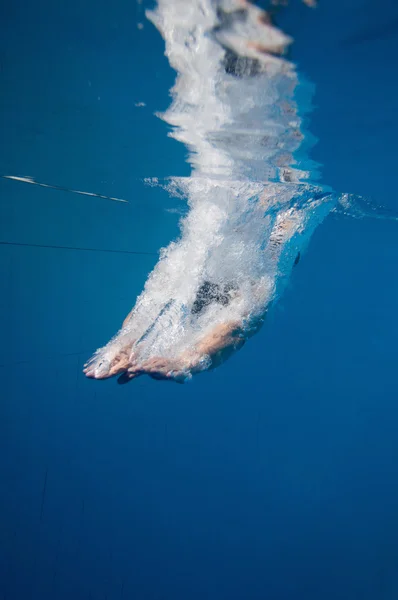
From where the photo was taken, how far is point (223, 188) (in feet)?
35.2

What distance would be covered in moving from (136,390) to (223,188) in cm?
840

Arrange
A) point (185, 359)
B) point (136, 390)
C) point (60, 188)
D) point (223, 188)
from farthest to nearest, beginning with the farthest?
point (136, 390) < point (60, 188) < point (223, 188) < point (185, 359)

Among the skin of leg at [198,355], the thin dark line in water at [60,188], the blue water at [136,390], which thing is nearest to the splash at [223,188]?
the skin of leg at [198,355]

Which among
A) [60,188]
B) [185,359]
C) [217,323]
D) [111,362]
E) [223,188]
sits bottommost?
[111,362]

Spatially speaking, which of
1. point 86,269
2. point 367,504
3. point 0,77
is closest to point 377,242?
point 367,504

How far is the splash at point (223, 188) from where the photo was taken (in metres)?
4.08

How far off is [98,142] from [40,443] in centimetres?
808

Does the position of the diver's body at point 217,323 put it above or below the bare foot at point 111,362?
above

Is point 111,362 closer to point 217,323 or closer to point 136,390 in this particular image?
point 217,323

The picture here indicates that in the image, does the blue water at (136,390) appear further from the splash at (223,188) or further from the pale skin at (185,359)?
the pale skin at (185,359)

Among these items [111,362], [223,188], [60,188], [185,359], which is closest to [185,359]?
[185,359]

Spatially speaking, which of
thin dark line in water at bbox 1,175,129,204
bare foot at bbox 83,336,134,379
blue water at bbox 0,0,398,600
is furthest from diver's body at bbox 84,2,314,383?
thin dark line in water at bbox 1,175,129,204

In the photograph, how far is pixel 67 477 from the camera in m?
11.5

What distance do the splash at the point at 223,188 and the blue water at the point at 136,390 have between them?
1.24 feet
